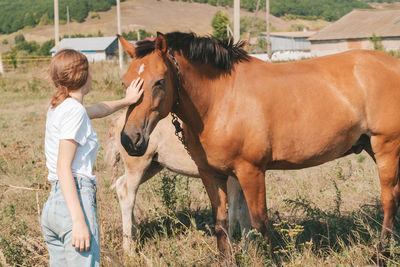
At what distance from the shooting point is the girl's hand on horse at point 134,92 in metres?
3.04

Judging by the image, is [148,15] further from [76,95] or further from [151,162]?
[76,95]

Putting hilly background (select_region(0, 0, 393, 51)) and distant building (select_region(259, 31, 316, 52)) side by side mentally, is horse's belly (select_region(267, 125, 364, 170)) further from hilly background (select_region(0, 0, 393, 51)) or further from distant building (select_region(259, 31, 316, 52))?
hilly background (select_region(0, 0, 393, 51))

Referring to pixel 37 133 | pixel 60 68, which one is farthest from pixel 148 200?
pixel 37 133

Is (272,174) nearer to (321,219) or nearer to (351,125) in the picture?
(321,219)

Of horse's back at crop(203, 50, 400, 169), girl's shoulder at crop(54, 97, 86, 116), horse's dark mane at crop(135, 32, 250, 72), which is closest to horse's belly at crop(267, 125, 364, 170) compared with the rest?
horse's back at crop(203, 50, 400, 169)

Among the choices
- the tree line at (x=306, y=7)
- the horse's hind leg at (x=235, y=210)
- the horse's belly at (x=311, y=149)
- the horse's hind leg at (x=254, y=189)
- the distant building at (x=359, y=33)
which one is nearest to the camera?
the horse's hind leg at (x=254, y=189)

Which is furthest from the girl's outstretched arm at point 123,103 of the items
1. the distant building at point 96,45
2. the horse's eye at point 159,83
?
the distant building at point 96,45

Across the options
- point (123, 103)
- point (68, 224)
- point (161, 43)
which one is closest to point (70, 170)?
point (68, 224)

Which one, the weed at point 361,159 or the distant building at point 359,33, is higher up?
the distant building at point 359,33

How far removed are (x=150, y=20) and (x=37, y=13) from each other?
108ft

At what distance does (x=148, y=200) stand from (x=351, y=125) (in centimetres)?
312

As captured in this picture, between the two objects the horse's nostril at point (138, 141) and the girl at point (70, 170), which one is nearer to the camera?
the girl at point (70, 170)

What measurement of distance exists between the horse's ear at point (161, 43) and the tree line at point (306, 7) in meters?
142

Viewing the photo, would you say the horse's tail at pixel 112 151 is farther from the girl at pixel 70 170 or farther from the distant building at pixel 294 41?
the distant building at pixel 294 41
